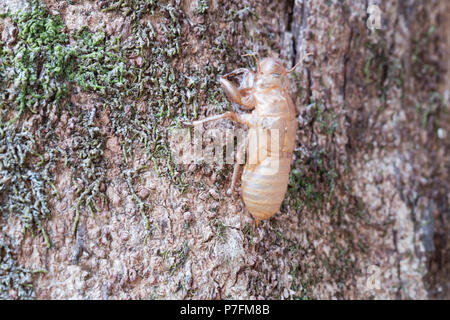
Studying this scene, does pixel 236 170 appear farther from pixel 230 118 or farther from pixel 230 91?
pixel 230 91

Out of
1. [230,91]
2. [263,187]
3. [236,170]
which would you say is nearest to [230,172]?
[236,170]

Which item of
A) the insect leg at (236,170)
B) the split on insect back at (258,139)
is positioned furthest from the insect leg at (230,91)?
the insect leg at (236,170)

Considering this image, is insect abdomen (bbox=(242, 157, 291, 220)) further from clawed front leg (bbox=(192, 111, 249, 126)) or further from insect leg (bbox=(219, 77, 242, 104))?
insect leg (bbox=(219, 77, 242, 104))

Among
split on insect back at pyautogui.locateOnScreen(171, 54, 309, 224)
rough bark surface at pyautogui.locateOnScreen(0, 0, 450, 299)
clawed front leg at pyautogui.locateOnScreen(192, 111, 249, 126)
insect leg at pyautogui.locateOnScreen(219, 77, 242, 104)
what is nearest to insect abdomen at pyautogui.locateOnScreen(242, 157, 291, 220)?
split on insect back at pyautogui.locateOnScreen(171, 54, 309, 224)

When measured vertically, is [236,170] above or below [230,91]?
below

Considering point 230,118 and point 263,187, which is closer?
point 263,187

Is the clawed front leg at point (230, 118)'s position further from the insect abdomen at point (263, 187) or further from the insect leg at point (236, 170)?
the insect abdomen at point (263, 187)

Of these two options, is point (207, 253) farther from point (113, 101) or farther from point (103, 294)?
point (113, 101)
